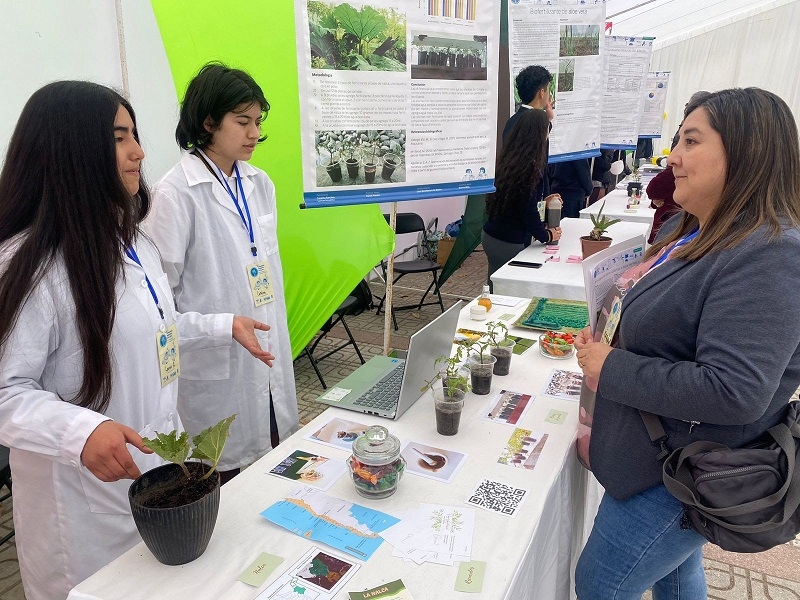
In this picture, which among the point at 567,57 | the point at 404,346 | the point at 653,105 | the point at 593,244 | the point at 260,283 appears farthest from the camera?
the point at 653,105

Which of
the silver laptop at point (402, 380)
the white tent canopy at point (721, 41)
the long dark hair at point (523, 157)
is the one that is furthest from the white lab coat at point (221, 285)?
the white tent canopy at point (721, 41)

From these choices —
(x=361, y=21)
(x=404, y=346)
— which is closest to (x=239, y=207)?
(x=361, y=21)

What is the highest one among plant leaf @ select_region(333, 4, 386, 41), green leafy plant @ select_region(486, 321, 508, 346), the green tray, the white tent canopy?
the white tent canopy

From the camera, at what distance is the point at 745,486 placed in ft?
3.09

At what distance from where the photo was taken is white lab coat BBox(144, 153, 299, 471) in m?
1.64

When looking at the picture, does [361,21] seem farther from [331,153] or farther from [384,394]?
[384,394]

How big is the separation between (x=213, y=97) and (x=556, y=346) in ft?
4.47

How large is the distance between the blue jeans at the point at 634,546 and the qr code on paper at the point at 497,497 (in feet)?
0.68

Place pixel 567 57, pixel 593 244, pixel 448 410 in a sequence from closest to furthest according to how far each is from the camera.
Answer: pixel 448 410 < pixel 593 244 < pixel 567 57

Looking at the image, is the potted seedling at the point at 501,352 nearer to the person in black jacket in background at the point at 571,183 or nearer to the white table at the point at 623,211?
the white table at the point at 623,211

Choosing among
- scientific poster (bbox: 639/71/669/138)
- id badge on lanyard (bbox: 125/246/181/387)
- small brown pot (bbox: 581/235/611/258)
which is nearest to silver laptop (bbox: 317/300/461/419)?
id badge on lanyard (bbox: 125/246/181/387)

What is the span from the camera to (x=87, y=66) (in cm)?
216

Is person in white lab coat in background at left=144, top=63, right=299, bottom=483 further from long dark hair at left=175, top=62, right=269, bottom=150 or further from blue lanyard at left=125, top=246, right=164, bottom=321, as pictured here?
blue lanyard at left=125, top=246, right=164, bottom=321

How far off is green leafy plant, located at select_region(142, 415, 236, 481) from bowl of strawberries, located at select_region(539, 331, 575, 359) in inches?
47.5
